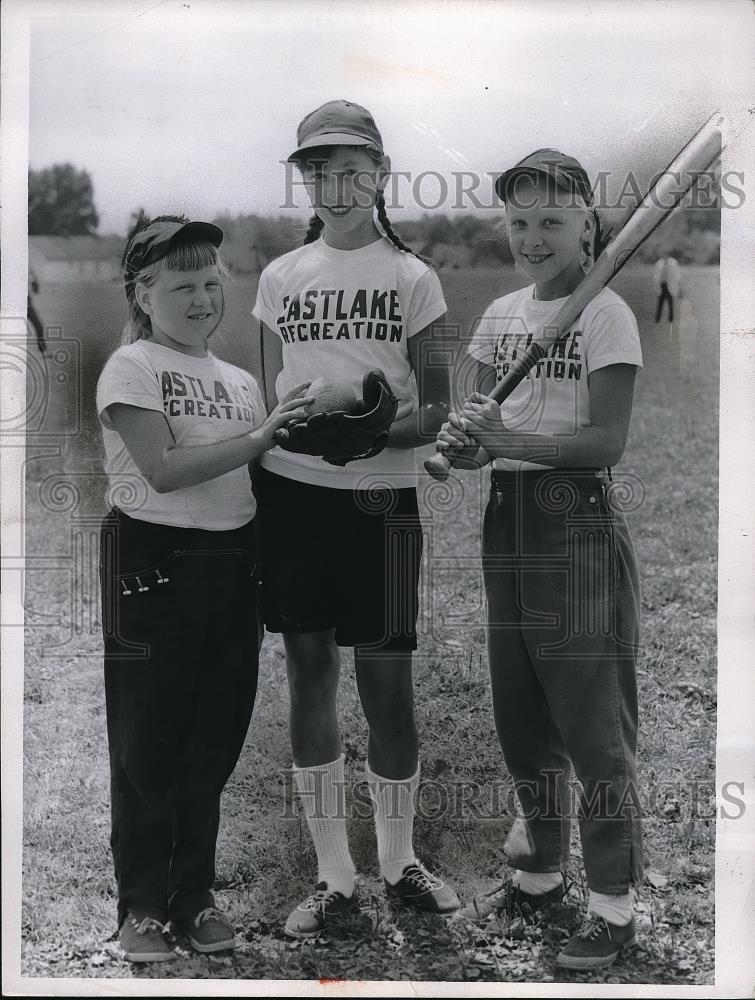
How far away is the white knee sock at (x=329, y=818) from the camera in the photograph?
3.42 metres

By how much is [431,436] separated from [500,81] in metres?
1.01

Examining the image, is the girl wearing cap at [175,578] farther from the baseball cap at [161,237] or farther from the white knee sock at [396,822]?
the white knee sock at [396,822]

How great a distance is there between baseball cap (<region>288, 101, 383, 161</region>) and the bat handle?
866 mm

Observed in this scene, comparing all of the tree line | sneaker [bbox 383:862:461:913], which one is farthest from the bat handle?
sneaker [bbox 383:862:461:913]

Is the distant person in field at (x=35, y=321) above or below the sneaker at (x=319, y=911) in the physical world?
above

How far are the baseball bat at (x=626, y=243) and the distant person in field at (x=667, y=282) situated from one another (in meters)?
0.08

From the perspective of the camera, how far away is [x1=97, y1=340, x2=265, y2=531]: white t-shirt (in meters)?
3.29

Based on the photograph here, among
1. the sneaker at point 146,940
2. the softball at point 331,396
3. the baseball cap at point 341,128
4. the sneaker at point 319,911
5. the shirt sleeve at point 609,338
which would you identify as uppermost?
the baseball cap at point 341,128

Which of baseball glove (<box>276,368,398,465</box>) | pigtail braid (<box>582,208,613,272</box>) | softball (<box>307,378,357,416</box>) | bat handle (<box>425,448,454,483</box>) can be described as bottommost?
bat handle (<box>425,448,454,483</box>)

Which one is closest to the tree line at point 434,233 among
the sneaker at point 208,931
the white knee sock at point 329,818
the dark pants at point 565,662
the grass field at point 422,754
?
the grass field at point 422,754

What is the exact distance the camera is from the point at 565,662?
3344 mm

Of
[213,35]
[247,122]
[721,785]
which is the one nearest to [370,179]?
[247,122]

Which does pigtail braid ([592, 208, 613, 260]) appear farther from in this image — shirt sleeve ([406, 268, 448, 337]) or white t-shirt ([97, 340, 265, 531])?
white t-shirt ([97, 340, 265, 531])

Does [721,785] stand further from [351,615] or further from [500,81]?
[500,81]
